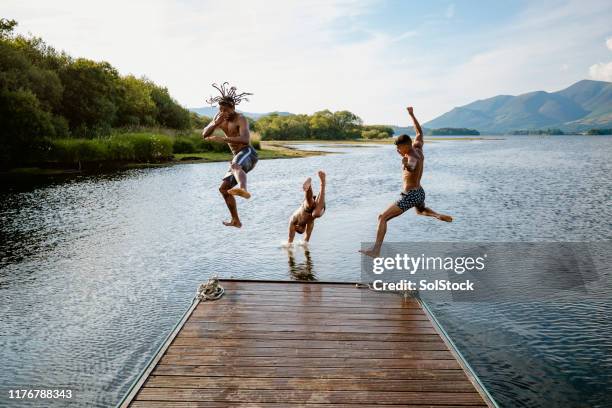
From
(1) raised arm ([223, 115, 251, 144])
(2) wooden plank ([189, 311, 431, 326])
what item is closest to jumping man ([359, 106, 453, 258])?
(2) wooden plank ([189, 311, 431, 326])

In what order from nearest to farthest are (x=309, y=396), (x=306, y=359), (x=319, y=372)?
(x=309, y=396), (x=319, y=372), (x=306, y=359)

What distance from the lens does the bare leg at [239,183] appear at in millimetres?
9445

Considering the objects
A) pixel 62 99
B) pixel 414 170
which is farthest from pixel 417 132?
pixel 62 99

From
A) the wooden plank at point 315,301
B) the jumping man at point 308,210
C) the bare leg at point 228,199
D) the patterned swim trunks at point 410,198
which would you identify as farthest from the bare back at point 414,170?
the jumping man at point 308,210

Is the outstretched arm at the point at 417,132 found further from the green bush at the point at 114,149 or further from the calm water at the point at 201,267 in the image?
the green bush at the point at 114,149

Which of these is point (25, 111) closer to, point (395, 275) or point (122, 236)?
point (122, 236)

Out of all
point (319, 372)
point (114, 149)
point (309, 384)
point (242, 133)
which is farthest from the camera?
point (114, 149)

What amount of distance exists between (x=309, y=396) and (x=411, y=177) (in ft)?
19.9

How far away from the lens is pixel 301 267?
18.4 metres

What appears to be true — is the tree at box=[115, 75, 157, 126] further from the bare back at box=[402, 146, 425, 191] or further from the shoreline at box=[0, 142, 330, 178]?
the bare back at box=[402, 146, 425, 191]

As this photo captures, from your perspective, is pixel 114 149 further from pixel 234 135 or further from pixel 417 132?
pixel 417 132

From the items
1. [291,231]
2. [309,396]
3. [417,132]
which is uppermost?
[417,132]

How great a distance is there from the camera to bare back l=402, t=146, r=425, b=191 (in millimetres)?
10570

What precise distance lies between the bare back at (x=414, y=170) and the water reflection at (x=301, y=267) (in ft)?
22.5
